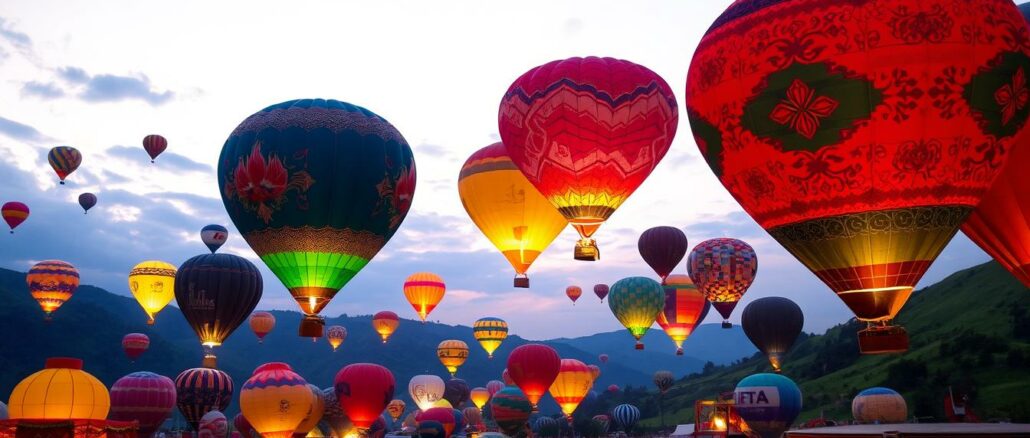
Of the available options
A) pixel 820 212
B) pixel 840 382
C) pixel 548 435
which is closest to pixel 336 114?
pixel 820 212

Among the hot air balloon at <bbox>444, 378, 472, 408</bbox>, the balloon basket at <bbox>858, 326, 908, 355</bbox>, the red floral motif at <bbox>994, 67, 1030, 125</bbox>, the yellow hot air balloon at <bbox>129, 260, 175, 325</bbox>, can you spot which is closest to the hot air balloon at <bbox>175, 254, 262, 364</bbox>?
the yellow hot air balloon at <bbox>129, 260, 175, 325</bbox>

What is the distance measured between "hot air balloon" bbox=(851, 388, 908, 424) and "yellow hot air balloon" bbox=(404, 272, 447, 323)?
78.9 feet

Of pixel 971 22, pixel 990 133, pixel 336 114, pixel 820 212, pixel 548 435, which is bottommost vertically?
pixel 548 435

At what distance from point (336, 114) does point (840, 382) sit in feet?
175

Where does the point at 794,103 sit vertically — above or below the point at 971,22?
below

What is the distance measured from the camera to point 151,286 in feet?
144

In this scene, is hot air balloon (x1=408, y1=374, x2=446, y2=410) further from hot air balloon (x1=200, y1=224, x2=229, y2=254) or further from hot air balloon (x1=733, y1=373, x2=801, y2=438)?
hot air balloon (x1=733, y1=373, x2=801, y2=438)

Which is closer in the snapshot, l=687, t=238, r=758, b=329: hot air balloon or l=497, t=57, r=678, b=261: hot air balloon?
l=497, t=57, r=678, b=261: hot air balloon

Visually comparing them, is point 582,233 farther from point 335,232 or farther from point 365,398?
point 365,398

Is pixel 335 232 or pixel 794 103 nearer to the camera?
pixel 794 103

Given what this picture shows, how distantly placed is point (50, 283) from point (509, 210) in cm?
3658

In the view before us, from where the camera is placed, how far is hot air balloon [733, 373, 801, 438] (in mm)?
27484

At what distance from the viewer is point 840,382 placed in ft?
202

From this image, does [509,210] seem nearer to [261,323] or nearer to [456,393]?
[456,393]
